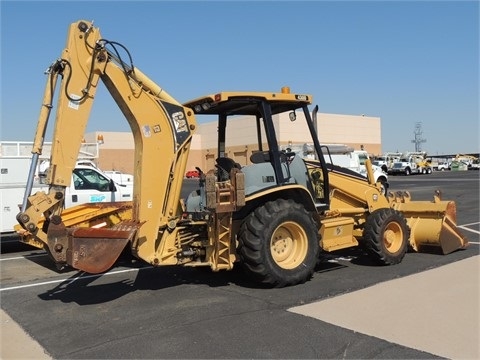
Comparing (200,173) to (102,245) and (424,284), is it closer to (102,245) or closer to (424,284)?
(102,245)

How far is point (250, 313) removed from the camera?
584cm

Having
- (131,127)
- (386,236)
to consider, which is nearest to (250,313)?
(131,127)

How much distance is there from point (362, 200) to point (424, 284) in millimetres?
2126

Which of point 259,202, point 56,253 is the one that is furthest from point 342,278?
point 56,253

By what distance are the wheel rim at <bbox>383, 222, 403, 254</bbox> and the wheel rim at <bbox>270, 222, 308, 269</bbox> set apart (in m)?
1.98

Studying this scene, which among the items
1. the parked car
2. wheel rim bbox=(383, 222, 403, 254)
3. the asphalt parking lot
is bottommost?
the asphalt parking lot

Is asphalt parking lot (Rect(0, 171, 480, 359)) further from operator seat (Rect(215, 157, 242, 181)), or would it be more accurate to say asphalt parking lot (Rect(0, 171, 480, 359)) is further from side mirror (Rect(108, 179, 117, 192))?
side mirror (Rect(108, 179, 117, 192))

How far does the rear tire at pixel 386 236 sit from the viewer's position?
26.9ft

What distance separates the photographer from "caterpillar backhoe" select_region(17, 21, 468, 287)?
620cm

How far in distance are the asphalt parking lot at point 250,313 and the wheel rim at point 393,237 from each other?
33 centimetres

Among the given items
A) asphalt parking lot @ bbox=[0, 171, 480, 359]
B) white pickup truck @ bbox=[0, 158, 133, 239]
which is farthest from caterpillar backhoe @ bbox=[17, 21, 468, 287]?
white pickup truck @ bbox=[0, 158, 133, 239]

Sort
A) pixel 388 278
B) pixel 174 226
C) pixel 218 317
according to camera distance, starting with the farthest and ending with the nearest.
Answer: pixel 388 278 < pixel 174 226 < pixel 218 317

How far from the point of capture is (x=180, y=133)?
7.03m

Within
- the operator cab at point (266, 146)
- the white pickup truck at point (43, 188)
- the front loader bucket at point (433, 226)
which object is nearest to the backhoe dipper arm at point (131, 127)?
the operator cab at point (266, 146)
